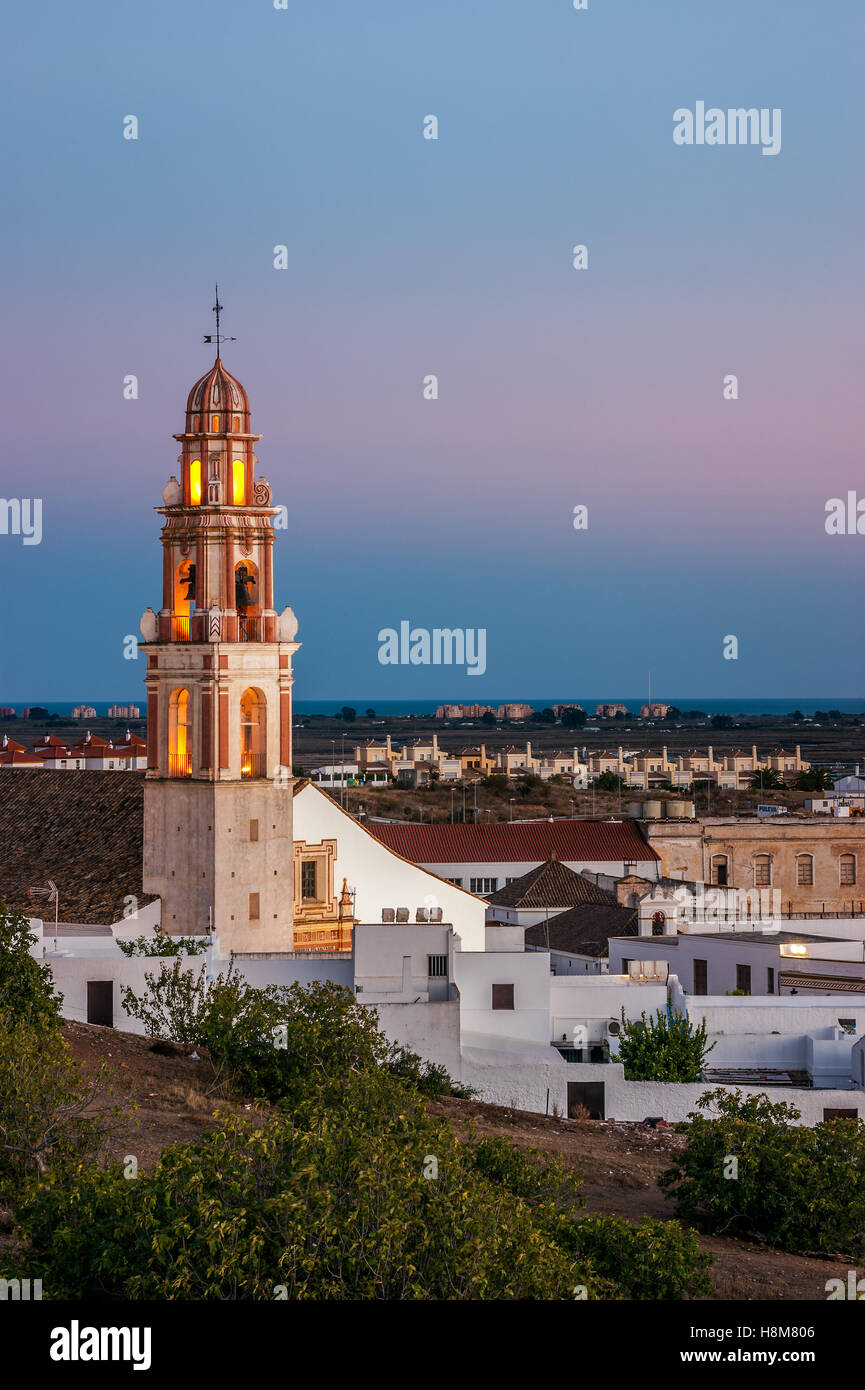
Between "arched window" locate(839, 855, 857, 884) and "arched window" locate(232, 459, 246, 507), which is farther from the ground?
"arched window" locate(232, 459, 246, 507)

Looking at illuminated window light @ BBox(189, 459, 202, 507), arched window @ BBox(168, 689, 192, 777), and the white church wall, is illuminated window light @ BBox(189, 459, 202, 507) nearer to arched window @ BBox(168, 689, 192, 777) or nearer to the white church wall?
arched window @ BBox(168, 689, 192, 777)

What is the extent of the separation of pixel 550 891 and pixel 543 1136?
30643 mm

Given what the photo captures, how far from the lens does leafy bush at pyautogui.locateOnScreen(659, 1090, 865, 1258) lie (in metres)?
27.6

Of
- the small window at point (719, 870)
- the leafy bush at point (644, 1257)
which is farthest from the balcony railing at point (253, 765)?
the small window at point (719, 870)

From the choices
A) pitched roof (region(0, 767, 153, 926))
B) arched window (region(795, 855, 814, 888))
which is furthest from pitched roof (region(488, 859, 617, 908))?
pitched roof (region(0, 767, 153, 926))

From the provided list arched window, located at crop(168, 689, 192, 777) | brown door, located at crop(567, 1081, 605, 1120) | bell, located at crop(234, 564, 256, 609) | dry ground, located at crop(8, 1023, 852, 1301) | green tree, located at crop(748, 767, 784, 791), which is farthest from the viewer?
green tree, located at crop(748, 767, 784, 791)

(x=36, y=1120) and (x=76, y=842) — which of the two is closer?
(x=36, y=1120)

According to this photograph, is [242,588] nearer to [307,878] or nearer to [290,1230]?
[307,878]

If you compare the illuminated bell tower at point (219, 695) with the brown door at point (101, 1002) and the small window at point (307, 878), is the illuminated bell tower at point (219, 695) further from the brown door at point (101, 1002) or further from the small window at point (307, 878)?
the brown door at point (101, 1002)

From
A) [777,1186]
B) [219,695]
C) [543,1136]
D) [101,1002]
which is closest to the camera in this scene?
[777,1186]

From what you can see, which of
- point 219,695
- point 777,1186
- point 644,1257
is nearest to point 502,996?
point 219,695

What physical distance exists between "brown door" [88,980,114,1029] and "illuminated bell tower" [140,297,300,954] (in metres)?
5.23

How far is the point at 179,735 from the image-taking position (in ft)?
155
